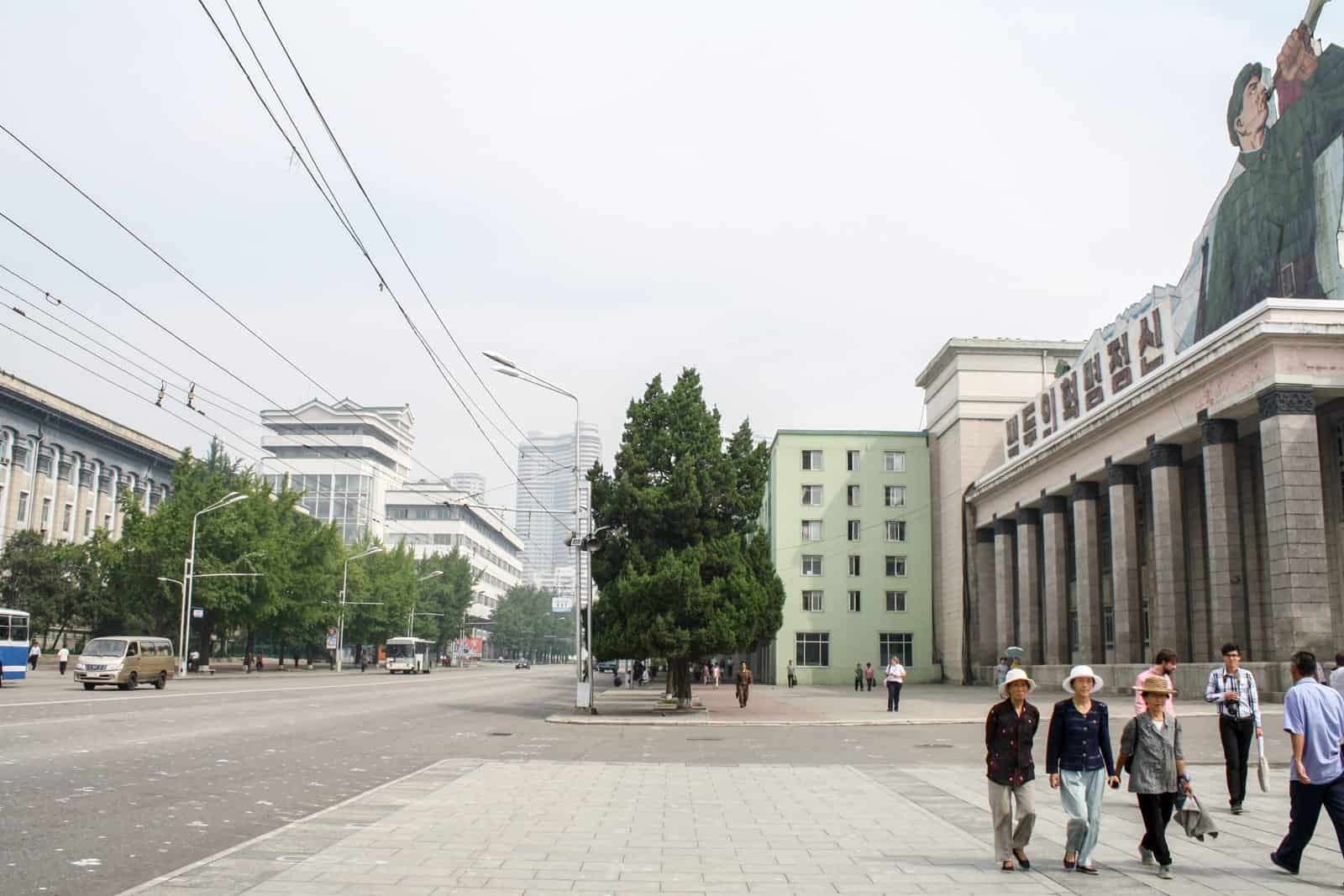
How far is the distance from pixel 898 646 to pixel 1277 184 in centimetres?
3645

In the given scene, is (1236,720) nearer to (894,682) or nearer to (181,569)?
(894,682)

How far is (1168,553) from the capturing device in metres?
40.0

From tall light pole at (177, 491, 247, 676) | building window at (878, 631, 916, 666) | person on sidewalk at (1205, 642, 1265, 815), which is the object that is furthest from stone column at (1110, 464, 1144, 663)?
tall light pole at (177, 491, 247, 676)

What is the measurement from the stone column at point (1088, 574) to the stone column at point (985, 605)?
10936 mm

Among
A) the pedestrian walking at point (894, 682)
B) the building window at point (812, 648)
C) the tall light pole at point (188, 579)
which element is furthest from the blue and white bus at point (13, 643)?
the building window at point (812, 648)

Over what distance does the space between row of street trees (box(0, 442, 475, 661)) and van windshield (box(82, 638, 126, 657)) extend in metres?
22.6

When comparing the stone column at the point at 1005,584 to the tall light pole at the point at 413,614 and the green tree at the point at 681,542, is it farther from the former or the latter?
the tall light pole at the point at 413,614

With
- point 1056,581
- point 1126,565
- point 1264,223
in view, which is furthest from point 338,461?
point 1264,223

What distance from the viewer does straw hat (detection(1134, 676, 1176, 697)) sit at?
9.05 metres

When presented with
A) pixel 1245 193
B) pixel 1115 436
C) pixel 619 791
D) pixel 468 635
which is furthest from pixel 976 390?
pixel 468 635

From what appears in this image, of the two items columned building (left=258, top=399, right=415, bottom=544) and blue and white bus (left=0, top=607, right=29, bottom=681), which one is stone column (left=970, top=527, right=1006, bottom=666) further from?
columned building (left=258, top=399, right=415, bottom=544)

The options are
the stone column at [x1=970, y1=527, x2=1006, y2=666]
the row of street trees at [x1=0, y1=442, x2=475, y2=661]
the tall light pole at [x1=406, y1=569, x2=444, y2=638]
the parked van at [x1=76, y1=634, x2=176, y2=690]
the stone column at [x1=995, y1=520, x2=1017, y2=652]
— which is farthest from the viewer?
the tall light pole at [x1=406, y1=569, x2=444, y2=638]

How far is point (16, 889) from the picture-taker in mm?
7555

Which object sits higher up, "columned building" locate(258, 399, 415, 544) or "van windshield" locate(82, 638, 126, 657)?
Result: "columned building" locate(258, 399, 415, 544)
